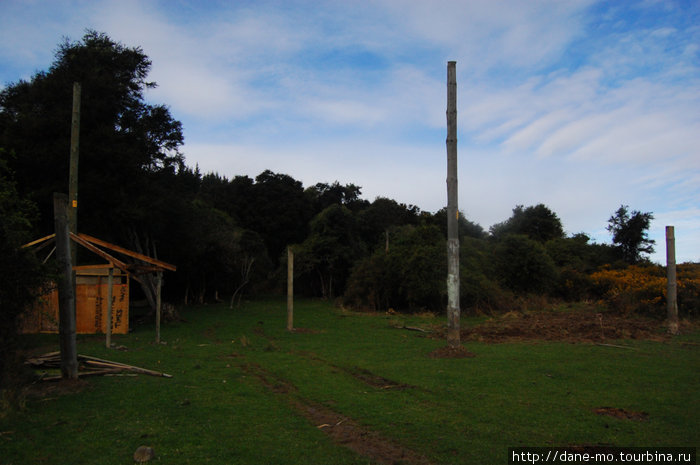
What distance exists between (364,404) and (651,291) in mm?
17437

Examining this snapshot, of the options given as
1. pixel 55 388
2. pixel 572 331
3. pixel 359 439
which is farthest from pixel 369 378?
pixel 572 331

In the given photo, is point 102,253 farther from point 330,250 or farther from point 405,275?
point 330,250

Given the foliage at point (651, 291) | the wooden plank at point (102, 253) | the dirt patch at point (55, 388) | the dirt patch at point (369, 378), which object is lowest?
the dirt patch at point (369, 378)

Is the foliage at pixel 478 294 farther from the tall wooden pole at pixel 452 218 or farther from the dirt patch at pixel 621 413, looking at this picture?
the dirt patch at pixel 621 413

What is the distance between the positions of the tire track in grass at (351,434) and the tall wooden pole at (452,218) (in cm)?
495

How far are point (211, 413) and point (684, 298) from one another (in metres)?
18.9

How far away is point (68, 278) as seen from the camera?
8461 mm

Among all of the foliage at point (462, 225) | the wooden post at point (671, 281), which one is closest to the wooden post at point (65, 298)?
the wooden post at point (671, 281)

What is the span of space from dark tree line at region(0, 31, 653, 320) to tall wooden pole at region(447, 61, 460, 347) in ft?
28.6

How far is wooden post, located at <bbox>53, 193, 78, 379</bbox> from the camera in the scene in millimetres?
8305

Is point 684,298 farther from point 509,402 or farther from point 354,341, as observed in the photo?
point 509,402

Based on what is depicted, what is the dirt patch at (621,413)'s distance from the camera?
6098 mm

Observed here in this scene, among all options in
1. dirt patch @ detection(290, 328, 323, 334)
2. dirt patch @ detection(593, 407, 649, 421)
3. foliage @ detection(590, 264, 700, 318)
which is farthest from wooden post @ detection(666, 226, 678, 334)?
dirt patch @ detection(290, 328, 323, 334)

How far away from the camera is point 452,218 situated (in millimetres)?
11836
